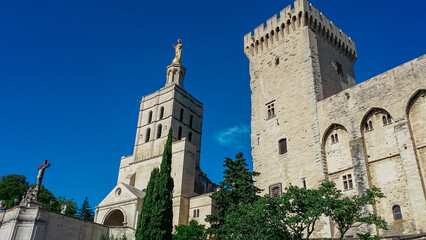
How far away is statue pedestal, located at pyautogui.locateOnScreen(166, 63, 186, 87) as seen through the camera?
171ft

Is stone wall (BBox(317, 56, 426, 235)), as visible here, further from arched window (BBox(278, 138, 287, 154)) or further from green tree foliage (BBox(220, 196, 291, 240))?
green tree foliage (BBox(220, 196, 291, 240))

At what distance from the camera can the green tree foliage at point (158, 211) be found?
23.4 meters

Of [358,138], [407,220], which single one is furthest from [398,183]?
[358,138]

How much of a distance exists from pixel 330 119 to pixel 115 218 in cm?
2235

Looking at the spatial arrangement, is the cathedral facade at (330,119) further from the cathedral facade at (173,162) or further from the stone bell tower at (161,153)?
the stone bell tower at (161,153)

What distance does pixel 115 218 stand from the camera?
36219mm

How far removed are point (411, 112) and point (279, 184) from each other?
32.2ft

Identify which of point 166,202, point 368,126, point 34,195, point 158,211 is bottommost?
point 158,211

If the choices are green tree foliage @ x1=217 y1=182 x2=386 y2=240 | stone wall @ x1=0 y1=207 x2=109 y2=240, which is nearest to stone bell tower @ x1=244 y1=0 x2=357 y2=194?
green tree foliage @ x1=217 y1=182 x2=386 y2=240

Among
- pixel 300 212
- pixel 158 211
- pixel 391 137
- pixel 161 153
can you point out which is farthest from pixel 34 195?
pixel 391 137

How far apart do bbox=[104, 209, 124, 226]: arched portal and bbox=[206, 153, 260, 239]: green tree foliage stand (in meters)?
12.6

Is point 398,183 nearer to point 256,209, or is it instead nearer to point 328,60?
point 256,209

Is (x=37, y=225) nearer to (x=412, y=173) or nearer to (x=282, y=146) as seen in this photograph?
(x=282, y=146)

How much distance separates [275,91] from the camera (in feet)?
100
